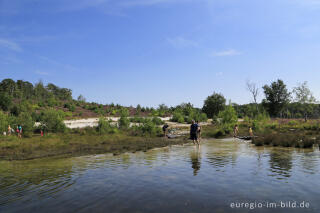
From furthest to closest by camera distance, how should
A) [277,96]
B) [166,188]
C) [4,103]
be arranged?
[277,96] → [4,103] → [166,188]

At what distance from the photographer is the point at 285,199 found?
535cm

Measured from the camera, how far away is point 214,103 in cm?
6381

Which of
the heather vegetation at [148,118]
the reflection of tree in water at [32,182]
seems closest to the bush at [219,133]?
the heather vegetation at [148,118]

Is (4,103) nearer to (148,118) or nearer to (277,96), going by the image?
(148,118)

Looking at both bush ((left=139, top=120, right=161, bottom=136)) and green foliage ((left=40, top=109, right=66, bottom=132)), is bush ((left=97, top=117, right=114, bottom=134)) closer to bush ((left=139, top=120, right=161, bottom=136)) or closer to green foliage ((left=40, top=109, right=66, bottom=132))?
bush ((left=139, top=120, right=161, bottom=136))

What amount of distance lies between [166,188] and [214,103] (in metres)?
59.4

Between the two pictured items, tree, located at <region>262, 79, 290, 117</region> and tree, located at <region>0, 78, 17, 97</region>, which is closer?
tree, located at <region>262, 79, 290, 117</region>

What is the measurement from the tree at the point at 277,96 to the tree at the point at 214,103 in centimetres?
1257

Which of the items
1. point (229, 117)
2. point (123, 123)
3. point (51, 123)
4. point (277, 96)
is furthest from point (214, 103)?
point (51, 123)

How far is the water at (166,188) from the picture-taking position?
535cm

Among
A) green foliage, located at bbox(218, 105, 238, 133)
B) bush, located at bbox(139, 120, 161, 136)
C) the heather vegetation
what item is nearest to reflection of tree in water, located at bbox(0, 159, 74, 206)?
the heather vegetation

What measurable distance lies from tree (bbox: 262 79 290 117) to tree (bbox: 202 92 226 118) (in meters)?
12.6

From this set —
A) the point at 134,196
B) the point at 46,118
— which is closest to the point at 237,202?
the point at 134,196

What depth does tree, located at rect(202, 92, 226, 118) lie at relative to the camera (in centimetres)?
6378
